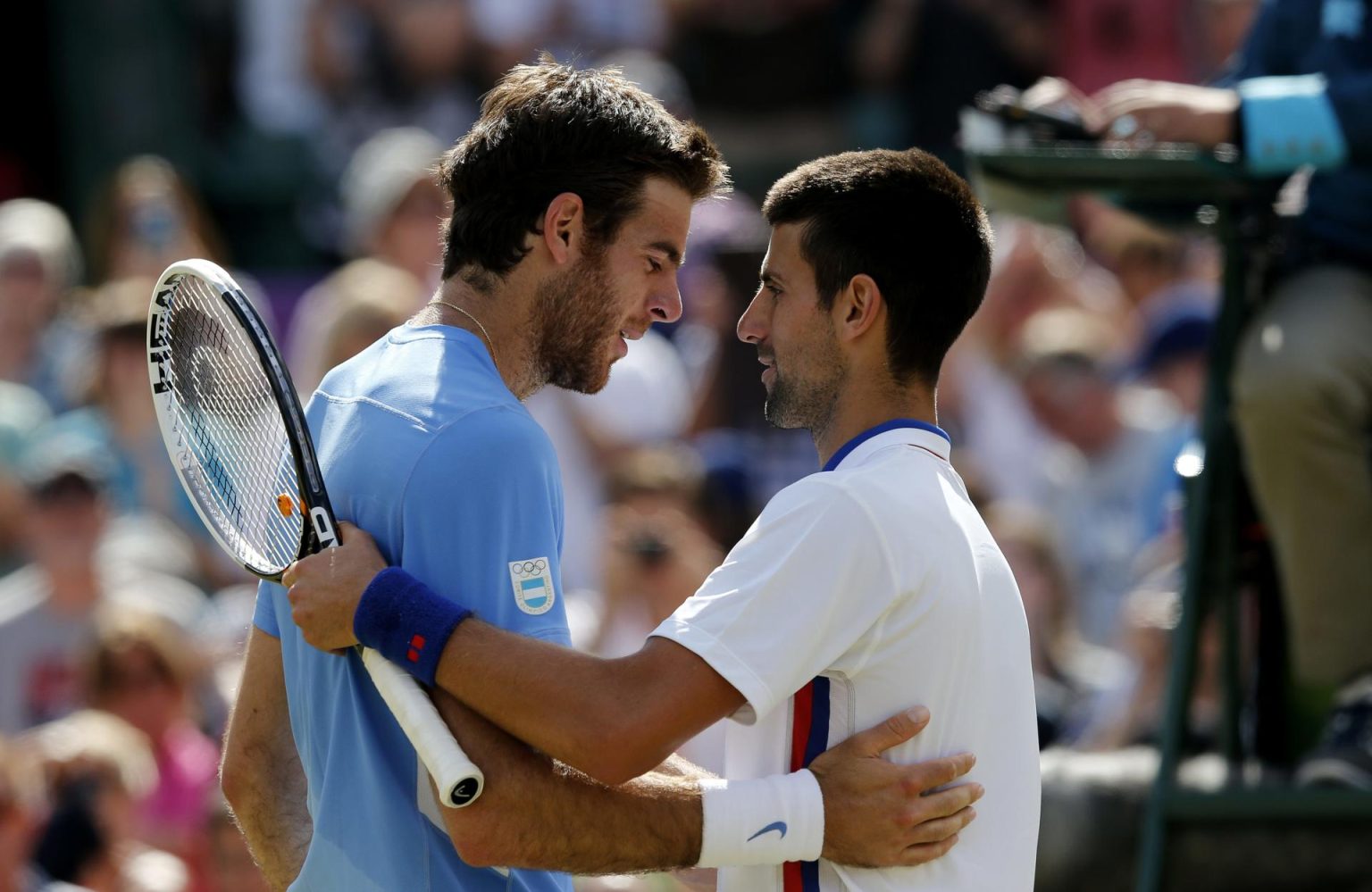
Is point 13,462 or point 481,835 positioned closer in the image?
point 481,835

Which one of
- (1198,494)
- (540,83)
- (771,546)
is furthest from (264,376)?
(1198,494)

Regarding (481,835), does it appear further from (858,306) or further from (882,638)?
(858,306)

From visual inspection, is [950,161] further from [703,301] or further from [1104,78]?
[703,301]

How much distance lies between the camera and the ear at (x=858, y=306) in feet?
10.1

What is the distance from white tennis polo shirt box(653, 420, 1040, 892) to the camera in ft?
9.37

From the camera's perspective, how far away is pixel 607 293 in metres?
3.18

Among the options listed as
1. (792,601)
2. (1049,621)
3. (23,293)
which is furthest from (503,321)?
(23,293)

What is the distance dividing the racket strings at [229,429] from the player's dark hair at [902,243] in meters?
0.89

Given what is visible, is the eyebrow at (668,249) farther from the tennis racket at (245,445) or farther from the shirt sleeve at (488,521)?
the tennis racket at (245,445)

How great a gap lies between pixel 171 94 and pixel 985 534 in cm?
879

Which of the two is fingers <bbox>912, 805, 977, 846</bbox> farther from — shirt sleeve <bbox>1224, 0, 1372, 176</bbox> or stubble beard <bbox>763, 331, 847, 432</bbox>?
shirt sleeve <bbox>1224, 0, 1372, 176</bbox>

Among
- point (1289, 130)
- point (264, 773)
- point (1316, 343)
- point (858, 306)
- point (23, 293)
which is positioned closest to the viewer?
point (858, 306)

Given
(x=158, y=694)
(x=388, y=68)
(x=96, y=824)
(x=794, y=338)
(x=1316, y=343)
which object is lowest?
(x=96, y=824)

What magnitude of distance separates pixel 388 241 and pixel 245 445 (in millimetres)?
4576
